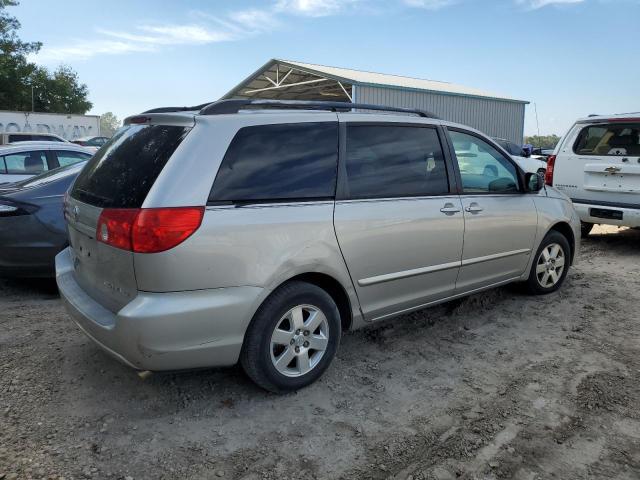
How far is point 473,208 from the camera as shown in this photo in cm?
408

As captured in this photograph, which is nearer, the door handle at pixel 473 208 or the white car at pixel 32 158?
the door handle at pixel 473 208

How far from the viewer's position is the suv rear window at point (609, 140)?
687cm

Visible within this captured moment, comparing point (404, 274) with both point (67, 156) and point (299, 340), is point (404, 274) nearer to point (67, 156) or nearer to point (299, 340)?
point (299, 340)

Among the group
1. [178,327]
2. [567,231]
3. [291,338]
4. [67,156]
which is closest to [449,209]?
[291,338]

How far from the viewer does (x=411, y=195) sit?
3701 millimetres

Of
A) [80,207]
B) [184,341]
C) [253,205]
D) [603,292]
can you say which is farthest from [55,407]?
[603,292]

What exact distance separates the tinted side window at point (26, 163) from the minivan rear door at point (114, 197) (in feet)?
17.1

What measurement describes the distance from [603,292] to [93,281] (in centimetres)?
482

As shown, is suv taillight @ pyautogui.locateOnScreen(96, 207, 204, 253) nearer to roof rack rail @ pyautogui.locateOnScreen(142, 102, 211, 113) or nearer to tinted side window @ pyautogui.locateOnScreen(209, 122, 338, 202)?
tinted side window @ pyautogui.locateOnScreen(209, 122, 338, 202)

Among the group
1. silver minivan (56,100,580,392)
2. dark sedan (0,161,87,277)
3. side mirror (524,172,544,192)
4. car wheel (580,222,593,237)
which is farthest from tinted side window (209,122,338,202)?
car wheel (580,222,593,237)

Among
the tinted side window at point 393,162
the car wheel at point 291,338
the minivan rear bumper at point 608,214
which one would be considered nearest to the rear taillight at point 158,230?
the car wheel at point 291,338

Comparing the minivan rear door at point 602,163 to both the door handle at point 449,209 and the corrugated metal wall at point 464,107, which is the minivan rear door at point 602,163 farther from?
the corrugated metal wall at point 464,107

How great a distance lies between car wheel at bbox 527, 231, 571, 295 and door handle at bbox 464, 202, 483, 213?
116 centimetres

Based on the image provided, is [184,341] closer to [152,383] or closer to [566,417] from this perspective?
[152,383]
